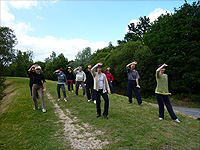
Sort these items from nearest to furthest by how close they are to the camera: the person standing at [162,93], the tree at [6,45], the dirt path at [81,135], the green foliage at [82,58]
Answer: the dirt path at [81,135] < the person standing at [162,93] < the tree at [6,45] < the green foliage at [82,58]

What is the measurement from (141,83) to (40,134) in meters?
21.1

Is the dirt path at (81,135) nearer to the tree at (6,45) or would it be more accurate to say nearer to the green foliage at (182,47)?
the green foliage at (182,47)

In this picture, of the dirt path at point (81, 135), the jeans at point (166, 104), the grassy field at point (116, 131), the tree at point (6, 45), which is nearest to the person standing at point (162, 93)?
the jeans at point (166, 104)

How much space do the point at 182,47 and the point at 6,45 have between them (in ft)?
120

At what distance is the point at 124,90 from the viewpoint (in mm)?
30953

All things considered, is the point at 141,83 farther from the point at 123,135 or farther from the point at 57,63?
the point at 57,63

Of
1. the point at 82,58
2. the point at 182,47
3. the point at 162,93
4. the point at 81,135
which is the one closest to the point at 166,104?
the point at 162,93

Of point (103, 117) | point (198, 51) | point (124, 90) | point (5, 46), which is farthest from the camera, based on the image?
point (5, 46)

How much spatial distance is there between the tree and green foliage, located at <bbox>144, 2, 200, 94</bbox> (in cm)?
3270

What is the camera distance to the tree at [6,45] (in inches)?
1309

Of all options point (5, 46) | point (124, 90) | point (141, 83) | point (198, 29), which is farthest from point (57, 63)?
point (198, 29)

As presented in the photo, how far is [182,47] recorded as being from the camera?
21.0 metres

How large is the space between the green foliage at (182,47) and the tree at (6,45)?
32698mm

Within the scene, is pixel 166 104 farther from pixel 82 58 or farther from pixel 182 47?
pixel 82 58
